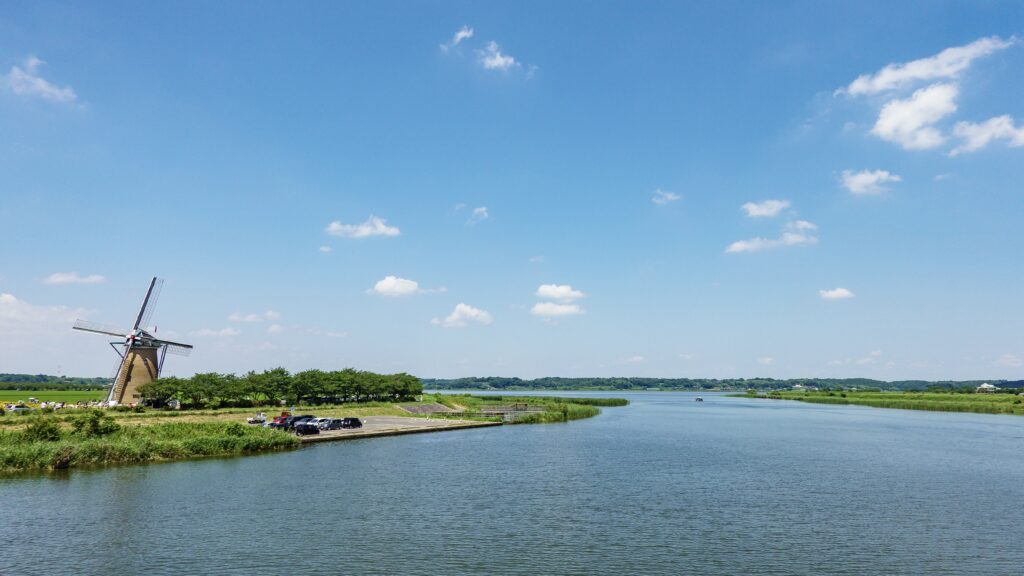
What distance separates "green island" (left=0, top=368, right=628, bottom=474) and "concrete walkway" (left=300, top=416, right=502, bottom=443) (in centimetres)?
516

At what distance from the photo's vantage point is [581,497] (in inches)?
1831

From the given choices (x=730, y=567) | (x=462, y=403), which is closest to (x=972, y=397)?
(x=462, y=403)

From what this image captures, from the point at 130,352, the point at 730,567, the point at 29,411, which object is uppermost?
the point at 130,352

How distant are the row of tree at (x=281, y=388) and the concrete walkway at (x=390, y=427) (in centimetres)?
1923

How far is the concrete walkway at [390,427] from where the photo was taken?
3169 inches

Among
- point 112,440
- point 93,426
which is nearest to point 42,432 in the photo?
point 93,426

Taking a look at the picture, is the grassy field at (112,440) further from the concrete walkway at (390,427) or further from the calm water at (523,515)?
the concrete walkway at (390,427)

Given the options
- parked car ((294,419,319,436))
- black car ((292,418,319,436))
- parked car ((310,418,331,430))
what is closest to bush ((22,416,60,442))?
parked car ((294,419,319,436))

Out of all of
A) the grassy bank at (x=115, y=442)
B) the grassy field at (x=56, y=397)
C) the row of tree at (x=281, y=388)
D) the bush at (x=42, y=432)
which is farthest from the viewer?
the grassy field at (x=56, y=397)

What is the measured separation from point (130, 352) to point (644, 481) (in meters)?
94.6

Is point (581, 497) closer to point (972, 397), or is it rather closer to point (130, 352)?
point (130, 352)

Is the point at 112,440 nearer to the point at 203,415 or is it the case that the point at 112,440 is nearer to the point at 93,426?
the point at 93,426

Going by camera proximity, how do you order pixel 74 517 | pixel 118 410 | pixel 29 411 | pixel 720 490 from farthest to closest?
pixel 118 410 < pixel 29 411 < pixel 720 490 < pixel 74 517

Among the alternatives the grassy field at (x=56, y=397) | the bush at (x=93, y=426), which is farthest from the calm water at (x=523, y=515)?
the grassy field at (x=56, y=397)
